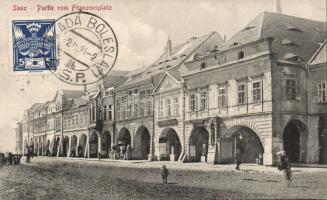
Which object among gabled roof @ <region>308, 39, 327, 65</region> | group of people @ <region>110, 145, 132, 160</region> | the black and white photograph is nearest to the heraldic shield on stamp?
the black and white photograph

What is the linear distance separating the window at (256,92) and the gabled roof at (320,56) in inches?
76.0

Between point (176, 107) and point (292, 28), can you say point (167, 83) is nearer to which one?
point (176, 107)

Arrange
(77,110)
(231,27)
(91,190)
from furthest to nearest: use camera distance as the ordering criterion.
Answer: (77,110) < (231,27) < (91,190)

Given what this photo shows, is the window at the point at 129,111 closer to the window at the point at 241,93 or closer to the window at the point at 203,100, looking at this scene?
the window at the point at 203,100

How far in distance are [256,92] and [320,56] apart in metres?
2.54

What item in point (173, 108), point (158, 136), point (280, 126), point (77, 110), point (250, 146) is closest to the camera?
point (280, 126)

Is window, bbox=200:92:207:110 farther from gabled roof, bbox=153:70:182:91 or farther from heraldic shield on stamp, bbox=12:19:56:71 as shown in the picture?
heraldic shield on stamp, bbox=12:19:56:71

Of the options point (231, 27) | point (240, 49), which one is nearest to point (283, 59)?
point (240, 49)

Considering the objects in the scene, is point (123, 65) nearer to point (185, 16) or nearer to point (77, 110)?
point (185, 16)

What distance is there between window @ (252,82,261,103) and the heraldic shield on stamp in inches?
295

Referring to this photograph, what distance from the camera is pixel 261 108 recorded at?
17047 mm

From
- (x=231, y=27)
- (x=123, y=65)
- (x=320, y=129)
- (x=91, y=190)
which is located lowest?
(x=91, y=190)

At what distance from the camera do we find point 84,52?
1334 cm

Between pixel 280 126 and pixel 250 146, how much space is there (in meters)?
2.43
